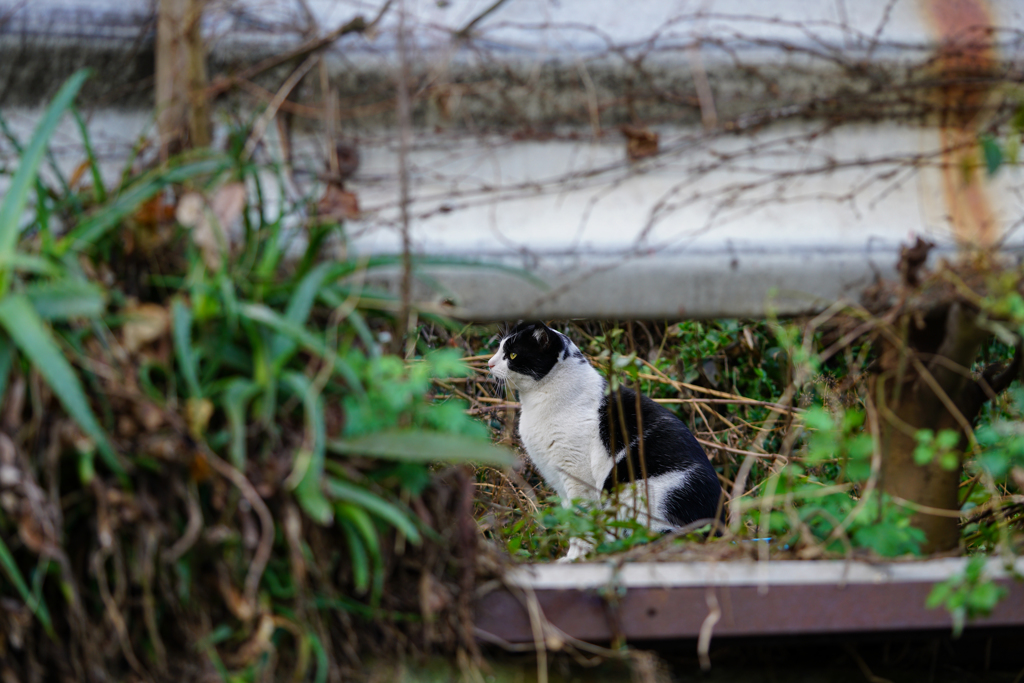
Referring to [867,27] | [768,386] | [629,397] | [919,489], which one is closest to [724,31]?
[867,27]

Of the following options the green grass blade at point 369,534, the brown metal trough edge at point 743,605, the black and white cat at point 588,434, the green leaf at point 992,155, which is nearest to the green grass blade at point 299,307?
the green grass blade at point 369,534

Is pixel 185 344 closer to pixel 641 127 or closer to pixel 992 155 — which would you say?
pixel 641 127

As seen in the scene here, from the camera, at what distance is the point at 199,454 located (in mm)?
1131

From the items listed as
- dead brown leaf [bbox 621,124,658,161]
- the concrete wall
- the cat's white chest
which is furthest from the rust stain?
the cat's white chest

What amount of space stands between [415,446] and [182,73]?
892mm

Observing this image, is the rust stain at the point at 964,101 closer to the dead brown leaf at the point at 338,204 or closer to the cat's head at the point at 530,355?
the dead brown leaf at the point at 338,204

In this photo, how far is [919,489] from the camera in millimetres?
1676

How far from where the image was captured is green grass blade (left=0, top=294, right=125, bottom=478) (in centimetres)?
105

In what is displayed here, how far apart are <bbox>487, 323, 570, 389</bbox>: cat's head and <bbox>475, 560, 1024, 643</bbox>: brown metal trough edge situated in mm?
2195

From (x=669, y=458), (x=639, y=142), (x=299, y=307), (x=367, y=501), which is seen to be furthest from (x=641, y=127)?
(x=669, y=458)

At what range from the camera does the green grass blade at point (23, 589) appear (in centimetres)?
104

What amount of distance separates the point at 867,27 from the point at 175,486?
164 cm

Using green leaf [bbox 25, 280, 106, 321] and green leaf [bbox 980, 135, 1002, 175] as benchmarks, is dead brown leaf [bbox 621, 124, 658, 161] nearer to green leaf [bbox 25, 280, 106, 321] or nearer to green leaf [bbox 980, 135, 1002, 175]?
green leaf [bbox 980, 135, 1002, 175]

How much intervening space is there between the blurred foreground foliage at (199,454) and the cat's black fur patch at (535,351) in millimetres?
2303
